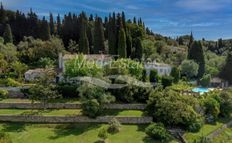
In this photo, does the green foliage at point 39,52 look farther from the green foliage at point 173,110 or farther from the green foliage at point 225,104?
the green foliage at point 225,104

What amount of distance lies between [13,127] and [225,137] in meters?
22.1

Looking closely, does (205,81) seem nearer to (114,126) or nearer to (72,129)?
(114,126)

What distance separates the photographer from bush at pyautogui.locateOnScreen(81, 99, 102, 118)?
3916 centimetres

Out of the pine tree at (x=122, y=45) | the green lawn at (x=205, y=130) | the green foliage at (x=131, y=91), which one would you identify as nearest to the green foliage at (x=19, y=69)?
the pine tree at (x=122, y=45)

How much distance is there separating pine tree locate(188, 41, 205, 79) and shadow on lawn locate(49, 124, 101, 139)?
105 feet

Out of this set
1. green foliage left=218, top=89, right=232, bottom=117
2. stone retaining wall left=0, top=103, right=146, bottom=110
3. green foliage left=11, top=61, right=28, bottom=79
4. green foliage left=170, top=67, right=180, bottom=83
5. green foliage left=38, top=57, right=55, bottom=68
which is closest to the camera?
stone retaining wall left=0, top=103, right=146, bottom=110

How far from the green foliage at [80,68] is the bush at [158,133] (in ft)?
40.1

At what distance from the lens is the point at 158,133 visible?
115ft

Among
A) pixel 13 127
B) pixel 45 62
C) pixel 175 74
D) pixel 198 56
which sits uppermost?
pixel 198 56

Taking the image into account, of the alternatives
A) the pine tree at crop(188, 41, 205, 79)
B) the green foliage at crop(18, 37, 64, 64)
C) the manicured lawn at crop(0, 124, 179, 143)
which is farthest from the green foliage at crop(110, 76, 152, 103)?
the green foliage at crop(18, 37, 64, 64)

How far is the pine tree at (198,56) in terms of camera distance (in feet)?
215

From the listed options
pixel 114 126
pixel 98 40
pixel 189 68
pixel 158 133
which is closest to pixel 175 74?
pixel 189 68

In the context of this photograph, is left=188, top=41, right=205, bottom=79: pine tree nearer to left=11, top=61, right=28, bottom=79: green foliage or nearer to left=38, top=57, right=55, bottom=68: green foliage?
left=38, top=57, right=55, bottom=68: green foliage

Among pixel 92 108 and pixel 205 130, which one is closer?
pixel 92 108
